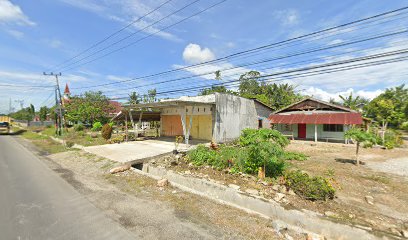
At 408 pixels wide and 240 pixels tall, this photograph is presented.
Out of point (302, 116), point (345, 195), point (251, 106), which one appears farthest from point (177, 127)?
point (345, 195)

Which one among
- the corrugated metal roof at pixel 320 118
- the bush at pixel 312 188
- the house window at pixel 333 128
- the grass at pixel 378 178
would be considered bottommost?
the grass at pixel 378 178

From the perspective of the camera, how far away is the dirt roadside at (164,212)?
439 cm

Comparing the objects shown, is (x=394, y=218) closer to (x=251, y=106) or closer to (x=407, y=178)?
(x=407, y=178)

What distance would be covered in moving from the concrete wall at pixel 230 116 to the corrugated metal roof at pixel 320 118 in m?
4.12

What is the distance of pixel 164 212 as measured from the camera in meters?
5.38

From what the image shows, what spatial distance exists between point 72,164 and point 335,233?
492 inches

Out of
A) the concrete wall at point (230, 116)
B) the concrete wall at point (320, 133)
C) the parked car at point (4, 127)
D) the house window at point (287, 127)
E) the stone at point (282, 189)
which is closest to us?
the stone at point (282, 189)

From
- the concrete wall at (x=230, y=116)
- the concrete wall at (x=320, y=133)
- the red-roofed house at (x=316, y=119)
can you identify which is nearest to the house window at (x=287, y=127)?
the red-roofed house at (x=316, y=119)

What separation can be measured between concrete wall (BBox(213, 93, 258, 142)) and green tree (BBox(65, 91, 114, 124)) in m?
24.1

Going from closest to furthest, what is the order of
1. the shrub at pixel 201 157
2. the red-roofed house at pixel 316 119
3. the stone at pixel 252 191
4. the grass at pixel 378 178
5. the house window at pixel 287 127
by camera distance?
1. the stone at pixel 252 191
2. the grass at pixel 378 178
3. the shrub at pixel 201 157
4. the red-roofed house at pixel 316 119
5. the house window at pixel 287 127

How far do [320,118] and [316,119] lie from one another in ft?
1.37

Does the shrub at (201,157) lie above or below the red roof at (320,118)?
below

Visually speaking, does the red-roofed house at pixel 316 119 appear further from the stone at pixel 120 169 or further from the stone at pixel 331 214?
the stone at pixel 120 169

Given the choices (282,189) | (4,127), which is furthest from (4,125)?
(282,189)
